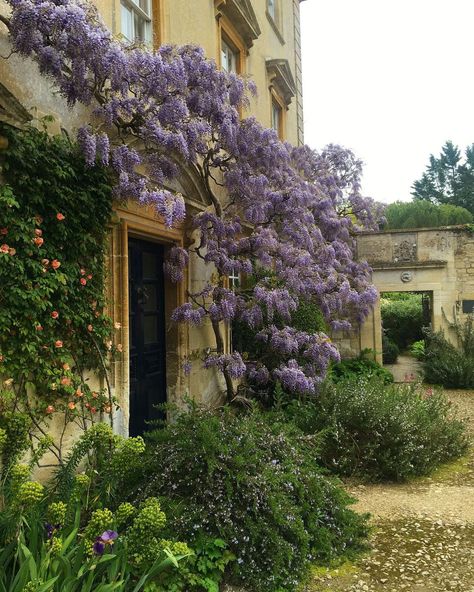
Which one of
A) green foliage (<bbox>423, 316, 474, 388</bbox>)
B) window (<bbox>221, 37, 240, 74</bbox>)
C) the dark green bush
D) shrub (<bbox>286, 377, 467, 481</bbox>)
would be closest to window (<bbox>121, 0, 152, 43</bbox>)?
window (<bbox>221, 37, 240, 74</bbox>)

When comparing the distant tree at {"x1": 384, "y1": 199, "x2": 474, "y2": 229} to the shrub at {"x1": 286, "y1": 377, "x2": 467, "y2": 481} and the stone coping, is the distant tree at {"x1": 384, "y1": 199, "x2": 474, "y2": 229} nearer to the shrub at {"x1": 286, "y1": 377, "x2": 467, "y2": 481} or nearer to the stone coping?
the stone coping

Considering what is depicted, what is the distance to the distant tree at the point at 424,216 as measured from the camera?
27094mm

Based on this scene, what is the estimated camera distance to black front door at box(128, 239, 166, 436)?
17.8 ft

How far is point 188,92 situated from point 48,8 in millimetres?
1736

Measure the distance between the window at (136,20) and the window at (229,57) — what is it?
7.68 ft

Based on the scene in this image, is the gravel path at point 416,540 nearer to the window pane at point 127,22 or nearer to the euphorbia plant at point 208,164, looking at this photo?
the euphorbia plant at point 208,164

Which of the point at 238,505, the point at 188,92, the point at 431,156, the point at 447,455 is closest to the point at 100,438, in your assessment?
the point at 238,505

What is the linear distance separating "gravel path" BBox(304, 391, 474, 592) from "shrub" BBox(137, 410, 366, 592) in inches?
8.0

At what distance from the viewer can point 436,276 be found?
1188 centimetres

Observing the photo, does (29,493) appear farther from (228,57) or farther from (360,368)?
(360,368)

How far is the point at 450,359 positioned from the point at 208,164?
7485mm

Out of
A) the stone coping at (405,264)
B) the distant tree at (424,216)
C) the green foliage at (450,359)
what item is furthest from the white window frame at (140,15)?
the distant tree at (424,216)

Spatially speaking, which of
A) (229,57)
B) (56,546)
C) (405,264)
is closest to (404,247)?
(405,264)

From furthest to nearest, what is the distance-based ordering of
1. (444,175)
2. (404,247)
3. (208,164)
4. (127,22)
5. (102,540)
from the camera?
(444,175), (404,247), (208,164), (127,22), (102,540)
